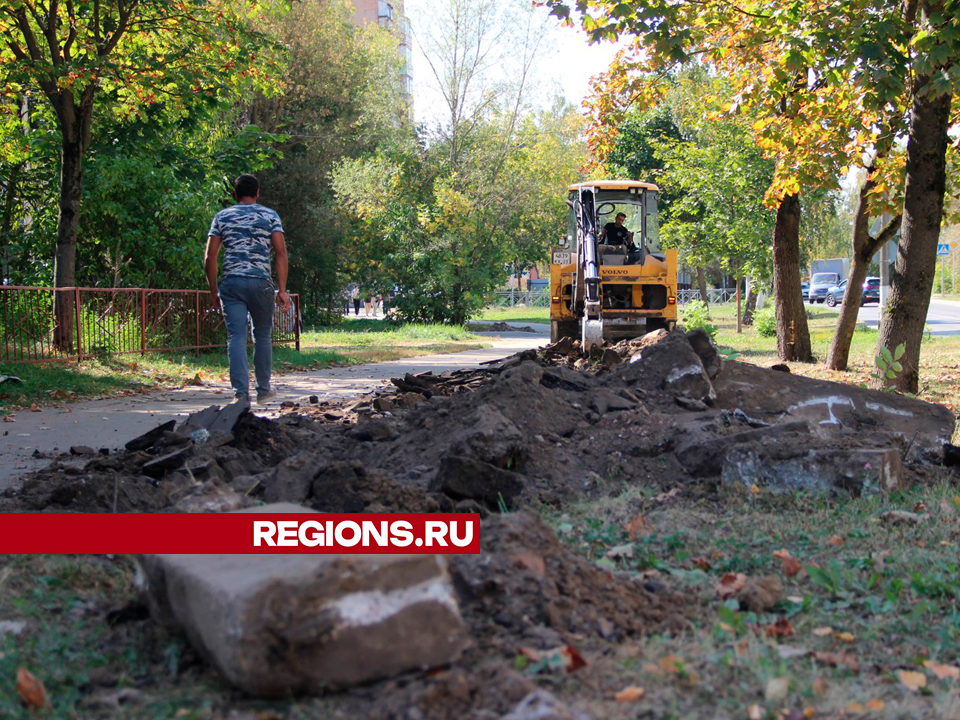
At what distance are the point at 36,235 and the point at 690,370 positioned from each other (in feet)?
45.8

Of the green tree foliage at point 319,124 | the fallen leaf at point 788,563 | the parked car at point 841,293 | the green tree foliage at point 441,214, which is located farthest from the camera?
the parked car at point 841,293

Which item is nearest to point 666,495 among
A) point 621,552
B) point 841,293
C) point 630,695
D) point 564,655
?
point 621,552

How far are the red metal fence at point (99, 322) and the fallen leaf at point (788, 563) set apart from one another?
8.98m

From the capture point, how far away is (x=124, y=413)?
10305 millimetres

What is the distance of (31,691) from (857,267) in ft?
48.3

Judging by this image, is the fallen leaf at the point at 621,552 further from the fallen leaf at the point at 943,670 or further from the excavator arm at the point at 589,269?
the excavator arm at the point at 589,269

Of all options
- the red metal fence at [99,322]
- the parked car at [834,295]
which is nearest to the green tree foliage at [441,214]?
the red metal fence at [99,322]

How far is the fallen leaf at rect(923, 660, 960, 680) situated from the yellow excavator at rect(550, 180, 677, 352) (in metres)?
14.0

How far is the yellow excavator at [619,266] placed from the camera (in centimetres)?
1795

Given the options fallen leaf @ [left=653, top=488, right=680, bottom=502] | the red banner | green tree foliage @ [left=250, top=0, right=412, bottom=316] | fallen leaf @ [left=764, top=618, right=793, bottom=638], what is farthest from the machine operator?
green tree foliage @ [left=250, top=0, right=412, bottom=316]

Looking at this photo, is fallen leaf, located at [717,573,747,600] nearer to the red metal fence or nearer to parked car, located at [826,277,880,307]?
the red metal fence

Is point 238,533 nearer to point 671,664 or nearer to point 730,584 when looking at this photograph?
point 671,664

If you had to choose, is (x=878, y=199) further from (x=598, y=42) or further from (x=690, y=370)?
(x=690, y=370)

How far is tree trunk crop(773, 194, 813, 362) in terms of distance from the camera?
17.1 metres
